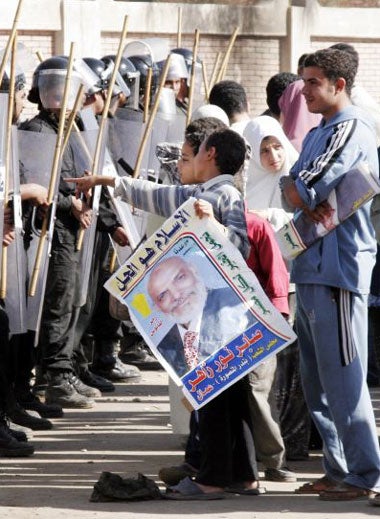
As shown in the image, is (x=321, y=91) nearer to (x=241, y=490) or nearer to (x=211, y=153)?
(x=211, y=153)

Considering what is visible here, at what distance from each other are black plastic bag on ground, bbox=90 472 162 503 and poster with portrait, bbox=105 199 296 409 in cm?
53

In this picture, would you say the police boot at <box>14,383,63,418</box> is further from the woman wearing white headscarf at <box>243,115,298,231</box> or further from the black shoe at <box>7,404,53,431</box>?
the woman wearing white headscarf at <box>243,115,298,231</box>

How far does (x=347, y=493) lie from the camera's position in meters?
6.93

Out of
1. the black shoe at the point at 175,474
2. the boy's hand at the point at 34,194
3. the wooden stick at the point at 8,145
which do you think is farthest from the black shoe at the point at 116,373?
the black shoe at the point at 175,474

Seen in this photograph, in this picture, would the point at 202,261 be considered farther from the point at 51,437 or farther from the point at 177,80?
the point at 177,80

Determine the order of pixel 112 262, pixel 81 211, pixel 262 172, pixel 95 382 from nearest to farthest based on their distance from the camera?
pixel 262 172 < pixel 81 211 < pixel 95 382 < pixel 112 262

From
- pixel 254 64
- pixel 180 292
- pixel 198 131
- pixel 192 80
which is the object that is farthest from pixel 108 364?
pixel 254 64

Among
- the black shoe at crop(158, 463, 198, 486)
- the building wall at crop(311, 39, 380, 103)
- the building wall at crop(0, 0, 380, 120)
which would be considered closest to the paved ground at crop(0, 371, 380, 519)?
the black shoe at crop(158, 463, 198, 486)

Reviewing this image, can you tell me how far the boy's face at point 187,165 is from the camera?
7.29 m

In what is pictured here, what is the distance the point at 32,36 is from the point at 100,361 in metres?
9.20

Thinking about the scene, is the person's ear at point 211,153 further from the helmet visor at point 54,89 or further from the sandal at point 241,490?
the helmet visor at point 54,89

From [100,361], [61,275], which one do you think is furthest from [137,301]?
[100,361]

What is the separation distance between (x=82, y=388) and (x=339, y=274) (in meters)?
3.70

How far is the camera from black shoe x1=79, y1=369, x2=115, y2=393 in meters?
10.7
